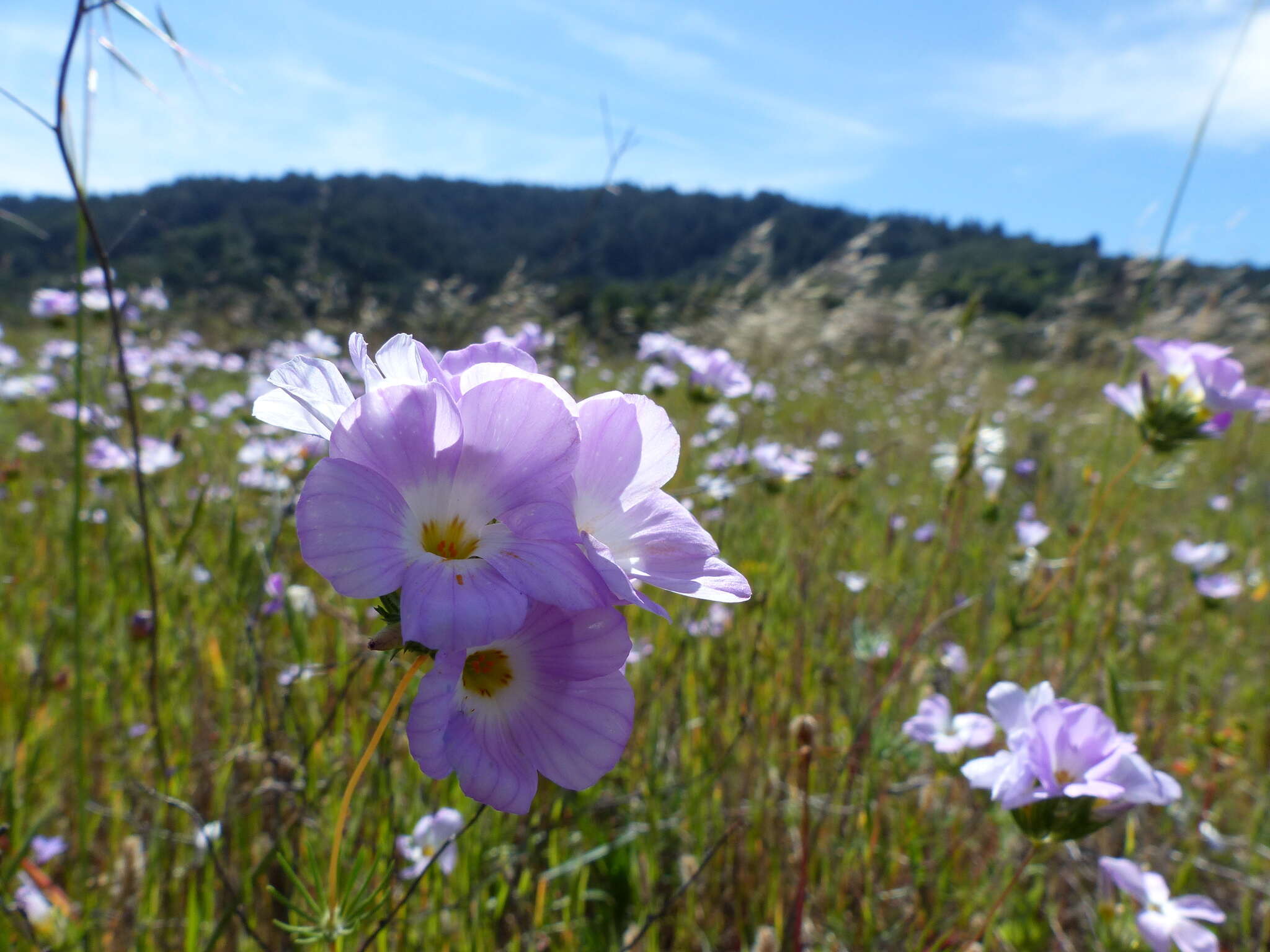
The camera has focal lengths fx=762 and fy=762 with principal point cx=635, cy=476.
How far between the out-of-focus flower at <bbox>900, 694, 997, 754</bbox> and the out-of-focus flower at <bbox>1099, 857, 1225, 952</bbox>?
27 cm

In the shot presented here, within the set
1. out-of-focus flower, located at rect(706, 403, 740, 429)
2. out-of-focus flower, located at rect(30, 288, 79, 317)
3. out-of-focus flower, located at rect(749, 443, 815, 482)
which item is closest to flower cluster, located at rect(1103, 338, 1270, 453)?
out-of-focus flower, located at rect(749, 443, 815, 482)

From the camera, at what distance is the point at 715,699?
91.8 inches

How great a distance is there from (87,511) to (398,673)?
1501 millimetres

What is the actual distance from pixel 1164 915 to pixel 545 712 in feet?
4.30

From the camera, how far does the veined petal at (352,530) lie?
559mm

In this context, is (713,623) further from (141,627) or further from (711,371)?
(141,627)

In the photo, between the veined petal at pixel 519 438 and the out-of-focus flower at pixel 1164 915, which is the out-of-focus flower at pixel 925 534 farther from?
the veined petal at pixel 519 438

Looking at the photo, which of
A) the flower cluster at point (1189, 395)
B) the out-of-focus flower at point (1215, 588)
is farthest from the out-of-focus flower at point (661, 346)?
the out-of-focus flower at point (1215, 588)

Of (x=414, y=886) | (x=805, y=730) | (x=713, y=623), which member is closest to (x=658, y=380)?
(x=713, y=623)

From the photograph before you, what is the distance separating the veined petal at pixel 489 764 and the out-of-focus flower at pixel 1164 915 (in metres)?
1.13

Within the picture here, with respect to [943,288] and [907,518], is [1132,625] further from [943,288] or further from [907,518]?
[943,288]

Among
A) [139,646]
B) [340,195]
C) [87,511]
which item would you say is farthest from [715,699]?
[340,195]

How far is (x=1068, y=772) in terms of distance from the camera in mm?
1110

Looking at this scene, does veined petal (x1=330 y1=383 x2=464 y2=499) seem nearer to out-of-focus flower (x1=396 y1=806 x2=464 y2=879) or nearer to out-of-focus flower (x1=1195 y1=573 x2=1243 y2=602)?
out-of-focus flower (x1=396 y1=806 x2=464 y2=879)
